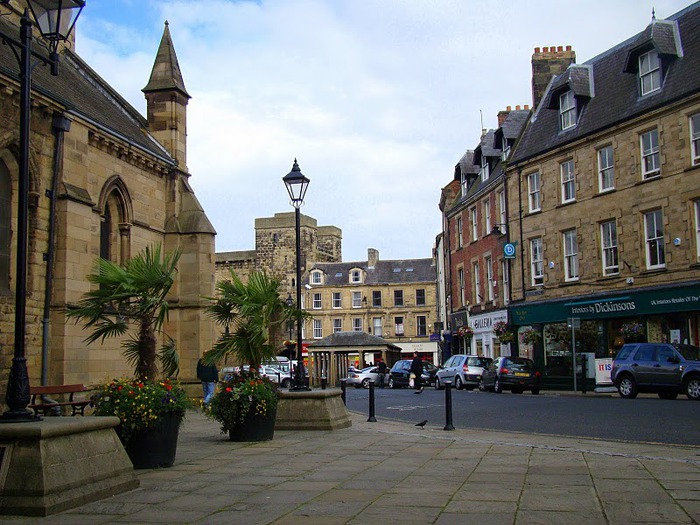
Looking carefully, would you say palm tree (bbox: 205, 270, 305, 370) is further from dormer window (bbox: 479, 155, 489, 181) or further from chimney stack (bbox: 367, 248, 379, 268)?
chimney stack (bbox: 367, 248, 379, 268)

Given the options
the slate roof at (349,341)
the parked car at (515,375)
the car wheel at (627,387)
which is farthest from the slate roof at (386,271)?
the car wheel at (627,387)

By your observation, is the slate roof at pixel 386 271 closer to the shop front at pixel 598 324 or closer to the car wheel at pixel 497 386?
the shop front at pixel 598 324

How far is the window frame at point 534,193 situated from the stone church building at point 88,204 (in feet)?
54.1

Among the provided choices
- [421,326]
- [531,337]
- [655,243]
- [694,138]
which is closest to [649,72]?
[694,138]

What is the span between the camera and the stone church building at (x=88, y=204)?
17.4 m

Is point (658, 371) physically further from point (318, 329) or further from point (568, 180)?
point (318, 329)

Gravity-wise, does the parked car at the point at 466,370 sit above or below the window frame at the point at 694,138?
below

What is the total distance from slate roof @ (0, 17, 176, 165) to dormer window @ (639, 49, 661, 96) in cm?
1755

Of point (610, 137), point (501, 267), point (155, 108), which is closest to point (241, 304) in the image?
point (155, 108)

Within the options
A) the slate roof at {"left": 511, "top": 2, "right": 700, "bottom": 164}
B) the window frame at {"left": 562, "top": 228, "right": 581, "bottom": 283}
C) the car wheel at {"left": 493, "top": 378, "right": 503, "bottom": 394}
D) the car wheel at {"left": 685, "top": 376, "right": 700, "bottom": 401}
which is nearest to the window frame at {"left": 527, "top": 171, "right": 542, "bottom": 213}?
the slate roof at {"left": 511, "top": 2, "right": 700, "bottom": 164}

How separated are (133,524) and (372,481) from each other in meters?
2.76

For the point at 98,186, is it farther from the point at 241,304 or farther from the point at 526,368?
the point at 526,368

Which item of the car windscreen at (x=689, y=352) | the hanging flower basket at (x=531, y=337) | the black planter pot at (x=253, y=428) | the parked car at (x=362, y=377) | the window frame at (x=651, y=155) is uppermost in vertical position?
the window frame at (x=651, y=155)

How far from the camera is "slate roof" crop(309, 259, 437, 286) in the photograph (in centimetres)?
7562
